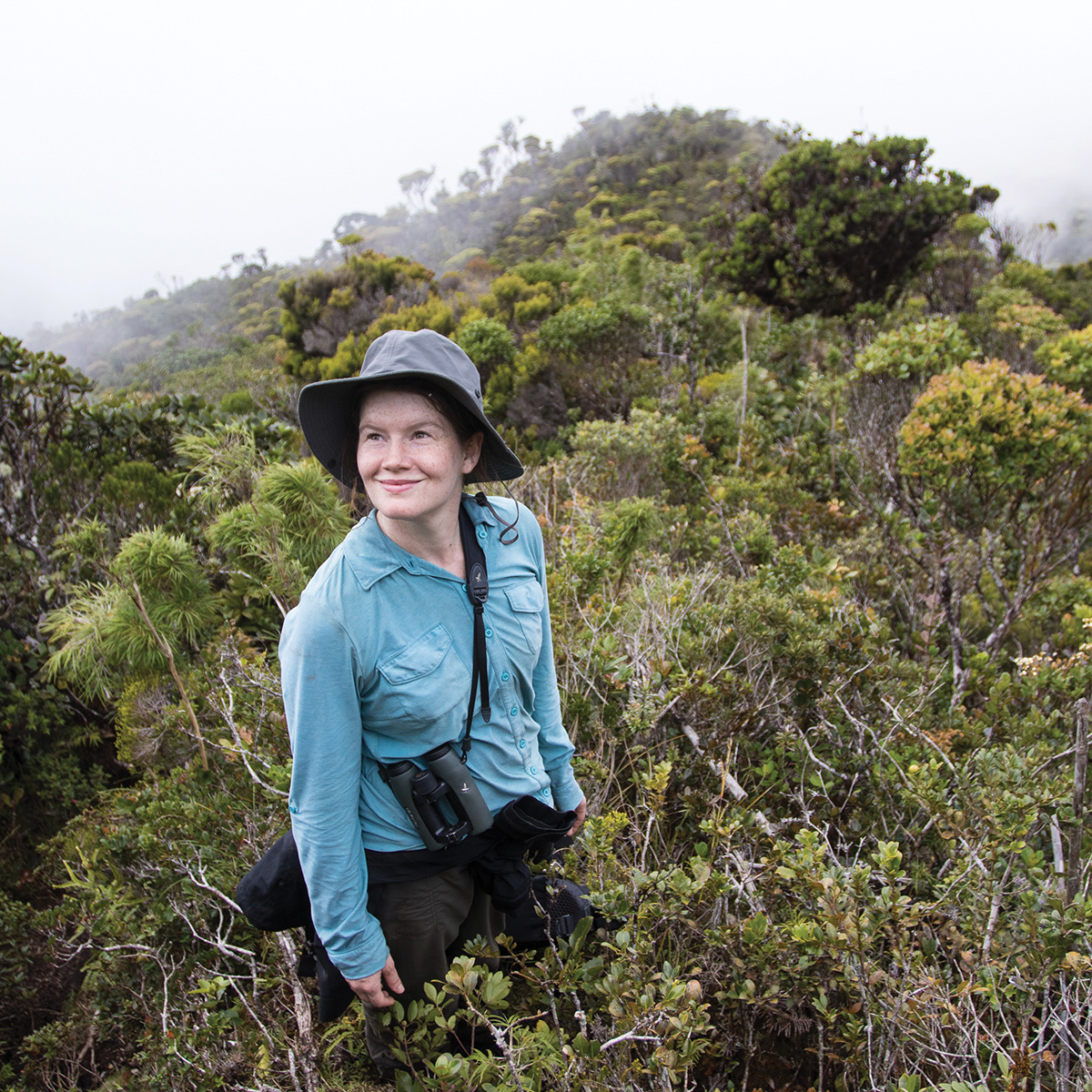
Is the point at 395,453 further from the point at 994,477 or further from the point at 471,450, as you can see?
the point at 994,477

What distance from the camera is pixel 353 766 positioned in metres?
1.35

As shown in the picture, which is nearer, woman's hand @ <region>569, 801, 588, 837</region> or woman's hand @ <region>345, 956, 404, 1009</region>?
woman's hand @ <region>345, 956, 404, 1009</region>

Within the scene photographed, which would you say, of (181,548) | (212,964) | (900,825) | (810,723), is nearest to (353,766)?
(212,964)

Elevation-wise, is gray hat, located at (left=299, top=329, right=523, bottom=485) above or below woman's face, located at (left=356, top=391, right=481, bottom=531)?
above

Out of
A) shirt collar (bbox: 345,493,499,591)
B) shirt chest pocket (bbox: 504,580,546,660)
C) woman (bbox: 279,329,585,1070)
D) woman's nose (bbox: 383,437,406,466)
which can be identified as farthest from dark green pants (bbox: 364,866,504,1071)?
woman's nose (bbox: 383,437,406,466)

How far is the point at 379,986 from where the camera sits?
1.40m

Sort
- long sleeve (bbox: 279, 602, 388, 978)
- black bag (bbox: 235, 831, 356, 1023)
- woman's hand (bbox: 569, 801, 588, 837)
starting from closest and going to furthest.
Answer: long sleeve (bbox: 279, 602, 388, 978) < black bag (bbox: 235, 831, 356, 1023) < woman's hand (bbox: 569, 801, 588, 837)

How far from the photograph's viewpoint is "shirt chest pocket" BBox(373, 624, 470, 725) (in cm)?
134

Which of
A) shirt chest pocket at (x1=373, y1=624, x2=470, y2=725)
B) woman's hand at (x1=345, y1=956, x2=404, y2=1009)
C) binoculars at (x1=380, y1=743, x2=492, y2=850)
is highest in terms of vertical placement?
shirt chest pocket at (x1=373, y1=624, x2=470, y2=725)

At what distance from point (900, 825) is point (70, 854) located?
3.59 metres

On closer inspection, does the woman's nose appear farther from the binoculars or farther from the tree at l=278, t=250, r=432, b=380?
the tree at l=278, t=250, r=432, b=380

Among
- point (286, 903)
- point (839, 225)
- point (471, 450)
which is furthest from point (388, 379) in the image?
point (839, 225)

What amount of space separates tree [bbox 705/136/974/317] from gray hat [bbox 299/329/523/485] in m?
10.2

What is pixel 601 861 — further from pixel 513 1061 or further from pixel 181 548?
pixel 181 548
